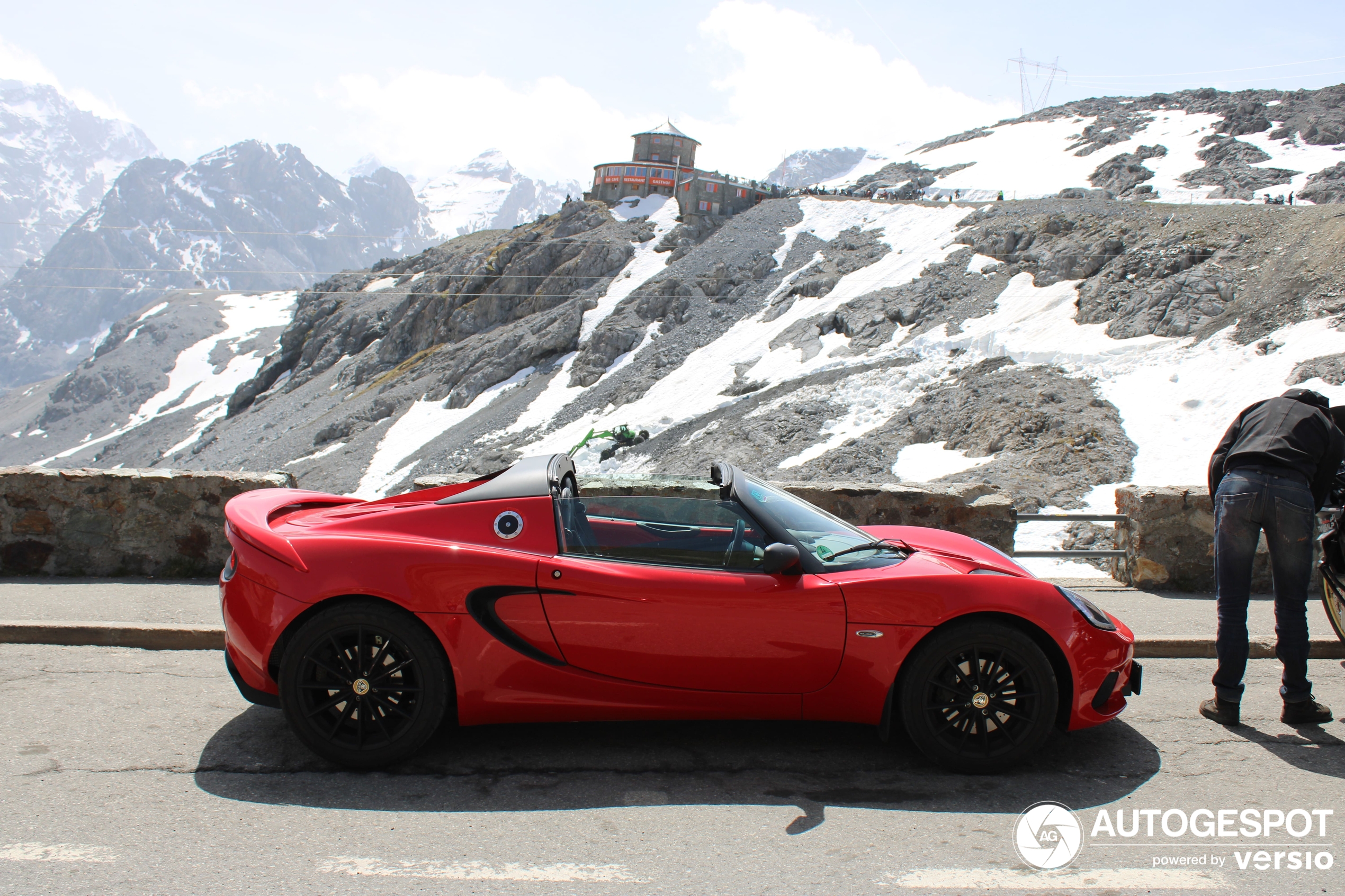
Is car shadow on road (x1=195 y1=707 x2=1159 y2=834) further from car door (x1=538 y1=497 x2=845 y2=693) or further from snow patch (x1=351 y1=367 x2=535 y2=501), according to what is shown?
snow patch (x1=351 y1=367 x2=535 y2=501)

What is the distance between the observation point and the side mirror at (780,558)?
11.1ft

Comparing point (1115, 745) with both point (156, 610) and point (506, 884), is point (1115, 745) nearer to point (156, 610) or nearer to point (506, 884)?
point (506, 884)

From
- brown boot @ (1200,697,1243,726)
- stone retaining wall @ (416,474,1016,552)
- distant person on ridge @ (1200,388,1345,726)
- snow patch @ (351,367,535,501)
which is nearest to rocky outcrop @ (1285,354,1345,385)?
stone retaining wall @ (416,474,1016,552)

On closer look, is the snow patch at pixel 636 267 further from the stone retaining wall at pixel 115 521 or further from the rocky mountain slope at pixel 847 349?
the stone retaining wall at pixel 115 521

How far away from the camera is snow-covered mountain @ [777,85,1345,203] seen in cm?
5219

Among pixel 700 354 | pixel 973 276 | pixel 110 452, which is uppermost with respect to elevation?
pixel 973 276

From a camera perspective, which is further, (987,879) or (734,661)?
(734,661)

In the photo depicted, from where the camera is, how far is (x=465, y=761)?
3555 millimetres

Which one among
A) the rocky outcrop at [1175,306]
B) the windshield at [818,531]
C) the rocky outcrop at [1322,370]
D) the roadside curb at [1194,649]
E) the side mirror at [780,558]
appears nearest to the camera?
the side mirror at [780,558]

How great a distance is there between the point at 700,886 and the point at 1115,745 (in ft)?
7.43

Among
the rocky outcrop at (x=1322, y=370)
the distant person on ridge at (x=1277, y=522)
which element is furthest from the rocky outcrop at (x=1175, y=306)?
the distant person on ridge at (x=1277, y=522)

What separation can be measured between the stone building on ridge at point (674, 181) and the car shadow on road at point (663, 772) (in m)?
56.2

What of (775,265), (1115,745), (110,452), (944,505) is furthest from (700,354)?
(110,452)

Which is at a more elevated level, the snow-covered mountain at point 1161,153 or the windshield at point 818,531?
the snow-covered mountain at point 1161,153
